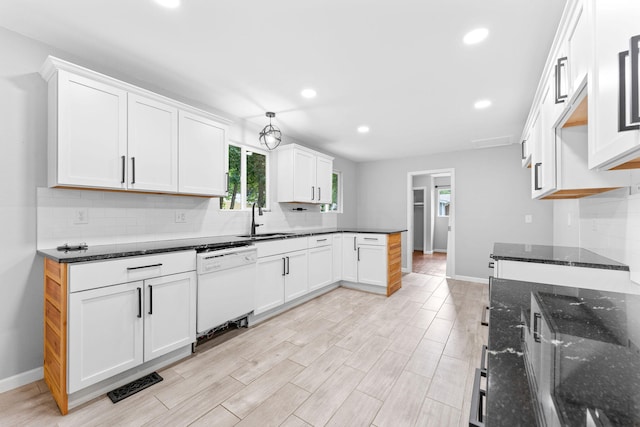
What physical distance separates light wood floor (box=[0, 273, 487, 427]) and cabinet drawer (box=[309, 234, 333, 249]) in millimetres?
999

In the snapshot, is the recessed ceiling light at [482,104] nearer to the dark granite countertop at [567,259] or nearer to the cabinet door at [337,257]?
the dark granite countertop at [567,259]

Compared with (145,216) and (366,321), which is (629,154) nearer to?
(366,321)

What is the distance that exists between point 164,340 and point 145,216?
1.15 meters

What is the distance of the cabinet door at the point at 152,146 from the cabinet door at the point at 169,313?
0.84m

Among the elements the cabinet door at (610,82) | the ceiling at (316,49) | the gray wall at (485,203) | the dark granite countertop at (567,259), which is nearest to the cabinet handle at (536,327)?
the cabinet door at (610,82)

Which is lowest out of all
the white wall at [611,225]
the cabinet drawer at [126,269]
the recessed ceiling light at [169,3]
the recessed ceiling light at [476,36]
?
the cabinet drawer at [126,269]

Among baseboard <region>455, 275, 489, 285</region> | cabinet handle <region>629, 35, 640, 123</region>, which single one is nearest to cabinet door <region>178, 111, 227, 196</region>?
cabinet handle <region>629, 35, 640, 123</region>

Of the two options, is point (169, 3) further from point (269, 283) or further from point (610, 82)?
point (269, 283)

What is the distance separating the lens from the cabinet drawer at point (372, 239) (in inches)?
157

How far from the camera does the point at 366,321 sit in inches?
119

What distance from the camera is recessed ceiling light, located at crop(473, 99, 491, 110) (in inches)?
117

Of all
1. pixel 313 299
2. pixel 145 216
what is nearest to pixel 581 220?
pixel 313 299

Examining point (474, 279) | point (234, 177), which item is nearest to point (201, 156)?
point (234, 177)

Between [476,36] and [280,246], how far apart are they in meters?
2.60
